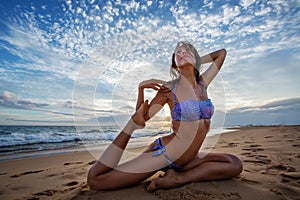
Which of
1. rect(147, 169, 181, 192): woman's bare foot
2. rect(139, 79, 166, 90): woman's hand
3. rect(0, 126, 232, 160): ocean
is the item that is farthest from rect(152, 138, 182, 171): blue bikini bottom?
rect(0, 126, 232, 160): ocean

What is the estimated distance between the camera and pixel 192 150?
2385 millimetres

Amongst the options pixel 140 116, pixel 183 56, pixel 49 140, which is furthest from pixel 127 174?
pixel 49 140

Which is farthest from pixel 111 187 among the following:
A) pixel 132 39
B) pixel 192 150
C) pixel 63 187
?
pixel 132 39

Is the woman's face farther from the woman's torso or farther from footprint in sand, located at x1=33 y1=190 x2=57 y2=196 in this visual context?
footprint in sand, located at x1=33 y1=190 x2=57 y2=196

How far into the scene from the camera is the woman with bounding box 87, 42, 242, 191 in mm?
2291

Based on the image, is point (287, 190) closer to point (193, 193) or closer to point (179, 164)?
point (193, 193)

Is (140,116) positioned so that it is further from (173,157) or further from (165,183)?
(165,183)

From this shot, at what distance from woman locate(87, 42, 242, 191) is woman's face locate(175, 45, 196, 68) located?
0.51 metres

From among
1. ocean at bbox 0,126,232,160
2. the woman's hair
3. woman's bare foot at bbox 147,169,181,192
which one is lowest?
ocean at bbox 0,126,232,160

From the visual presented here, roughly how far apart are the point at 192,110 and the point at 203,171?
2.48 feet

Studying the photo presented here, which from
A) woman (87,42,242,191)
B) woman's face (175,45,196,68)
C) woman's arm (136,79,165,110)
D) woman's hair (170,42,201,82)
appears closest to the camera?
woman (87,42,242,191)

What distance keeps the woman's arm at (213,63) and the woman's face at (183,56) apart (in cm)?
33

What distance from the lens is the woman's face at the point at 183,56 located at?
9.42 feet

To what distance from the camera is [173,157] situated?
2373 mm
